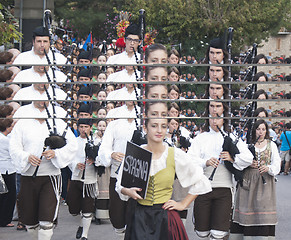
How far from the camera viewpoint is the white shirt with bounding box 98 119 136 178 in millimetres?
8086

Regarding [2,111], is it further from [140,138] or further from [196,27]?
[196,27]

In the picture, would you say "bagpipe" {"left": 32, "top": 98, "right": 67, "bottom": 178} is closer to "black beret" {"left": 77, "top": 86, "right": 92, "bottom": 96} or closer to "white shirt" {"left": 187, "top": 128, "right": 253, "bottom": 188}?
"white shirt" {"left": 187, "top": 128, "right": 253, "bottom": 188}

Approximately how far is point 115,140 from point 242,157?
63.6 inches

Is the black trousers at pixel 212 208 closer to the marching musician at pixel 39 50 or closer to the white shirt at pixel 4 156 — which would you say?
the marching musician at pixel 39 50

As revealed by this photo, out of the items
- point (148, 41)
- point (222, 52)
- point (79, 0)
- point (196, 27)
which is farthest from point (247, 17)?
point (222, 52)

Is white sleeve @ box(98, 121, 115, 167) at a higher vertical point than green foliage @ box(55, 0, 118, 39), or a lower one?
lower

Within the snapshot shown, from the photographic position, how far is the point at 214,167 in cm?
736

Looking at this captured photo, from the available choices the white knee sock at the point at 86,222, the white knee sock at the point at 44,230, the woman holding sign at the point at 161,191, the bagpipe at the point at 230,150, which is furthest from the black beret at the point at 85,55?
the woman holding sign at the point at 161,191

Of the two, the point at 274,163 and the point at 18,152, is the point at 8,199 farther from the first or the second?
the point at 274,163

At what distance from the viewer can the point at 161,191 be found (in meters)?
5.69

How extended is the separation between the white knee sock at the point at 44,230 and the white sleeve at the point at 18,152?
2.09ft

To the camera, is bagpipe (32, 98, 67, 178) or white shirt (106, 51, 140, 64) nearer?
bagpipe (32, 98, 67, 178)

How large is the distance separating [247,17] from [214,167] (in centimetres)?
1914

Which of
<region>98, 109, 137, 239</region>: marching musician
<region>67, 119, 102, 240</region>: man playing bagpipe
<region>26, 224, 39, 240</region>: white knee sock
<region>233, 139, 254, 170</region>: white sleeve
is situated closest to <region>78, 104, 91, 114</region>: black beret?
<region>67, 119, 102, 240</region>: man playing bagpipe
